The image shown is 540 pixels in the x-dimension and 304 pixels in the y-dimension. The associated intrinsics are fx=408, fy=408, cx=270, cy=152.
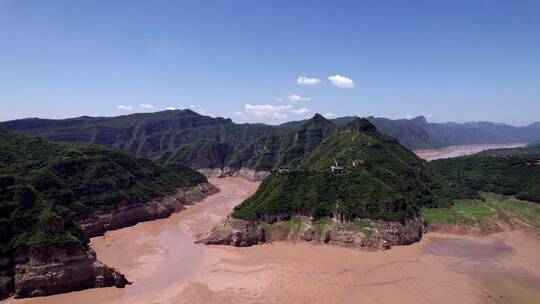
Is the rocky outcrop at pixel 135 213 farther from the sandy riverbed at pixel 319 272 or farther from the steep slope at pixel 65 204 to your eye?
the sandy riverbed at pixel 319 272

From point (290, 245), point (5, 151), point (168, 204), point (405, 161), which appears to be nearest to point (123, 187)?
point (168, 204)

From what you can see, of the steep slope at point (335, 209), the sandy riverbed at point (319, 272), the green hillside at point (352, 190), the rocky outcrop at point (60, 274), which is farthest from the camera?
the green hillside at point (352, 190)

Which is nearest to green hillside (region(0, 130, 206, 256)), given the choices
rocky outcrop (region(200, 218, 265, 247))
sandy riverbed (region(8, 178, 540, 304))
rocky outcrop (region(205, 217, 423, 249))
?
sandy riverbed (region(8, 178, 540, 304))

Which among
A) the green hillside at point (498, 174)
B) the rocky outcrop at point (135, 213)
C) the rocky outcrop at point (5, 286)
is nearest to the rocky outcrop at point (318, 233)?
the rocky outcrop at point (135, 213)

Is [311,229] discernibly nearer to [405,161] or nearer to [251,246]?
[251,246]

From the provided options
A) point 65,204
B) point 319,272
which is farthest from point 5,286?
point 319,272

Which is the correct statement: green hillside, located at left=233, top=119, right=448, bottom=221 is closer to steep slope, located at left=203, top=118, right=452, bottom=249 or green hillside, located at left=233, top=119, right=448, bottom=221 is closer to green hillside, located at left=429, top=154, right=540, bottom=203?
steep slope, located at left=203, top=118, right=452, bottom=249

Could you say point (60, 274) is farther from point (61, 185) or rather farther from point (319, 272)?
point (61, 185)
